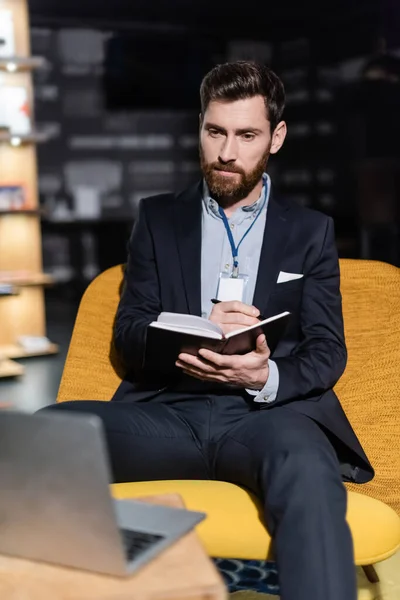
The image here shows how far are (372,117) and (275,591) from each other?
15.8ft

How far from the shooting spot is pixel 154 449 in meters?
1.68

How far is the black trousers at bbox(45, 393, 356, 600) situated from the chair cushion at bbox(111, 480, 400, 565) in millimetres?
41

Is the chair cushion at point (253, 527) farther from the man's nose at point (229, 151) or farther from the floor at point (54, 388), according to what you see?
the man's nose at point (229, 151)

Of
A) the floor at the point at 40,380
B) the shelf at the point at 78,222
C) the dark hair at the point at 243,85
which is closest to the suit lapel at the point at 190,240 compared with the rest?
the dark hair at the point at 243,85

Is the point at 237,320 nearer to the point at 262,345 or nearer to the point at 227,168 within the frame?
the point at 262,345

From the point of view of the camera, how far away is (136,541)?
1080 mm

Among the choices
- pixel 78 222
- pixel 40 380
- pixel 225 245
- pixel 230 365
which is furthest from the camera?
pixel 78 222

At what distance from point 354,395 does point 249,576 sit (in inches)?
22.3

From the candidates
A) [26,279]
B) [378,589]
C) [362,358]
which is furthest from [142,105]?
[378,589]

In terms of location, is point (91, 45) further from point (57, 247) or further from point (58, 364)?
point (58, 364)

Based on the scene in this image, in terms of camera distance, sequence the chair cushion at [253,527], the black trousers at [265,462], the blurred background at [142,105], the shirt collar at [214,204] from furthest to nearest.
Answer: the blurred background at [142,105], the shirt collar at [214,204], the chair cushion at [253,527], the black trousers at [265,462]

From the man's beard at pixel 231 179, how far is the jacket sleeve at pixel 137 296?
211 millimetres

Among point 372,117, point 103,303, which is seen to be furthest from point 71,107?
point 103,303

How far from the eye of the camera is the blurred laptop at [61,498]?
966mm
